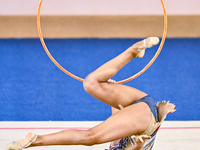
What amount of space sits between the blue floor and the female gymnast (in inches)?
44.3

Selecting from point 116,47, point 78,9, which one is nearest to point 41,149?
point 116,47

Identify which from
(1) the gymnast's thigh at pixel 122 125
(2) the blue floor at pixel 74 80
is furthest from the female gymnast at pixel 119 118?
(2) the blue floor at pixel 74 80

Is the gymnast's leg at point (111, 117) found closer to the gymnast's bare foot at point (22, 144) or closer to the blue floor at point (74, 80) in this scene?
the gymnast's bare foot at point (22, 144)

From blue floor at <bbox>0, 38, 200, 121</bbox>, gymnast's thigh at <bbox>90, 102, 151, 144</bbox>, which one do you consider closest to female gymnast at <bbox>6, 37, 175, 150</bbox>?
→ gymnast's thigh at <bbox>90, 102, 151, 144</bbox>

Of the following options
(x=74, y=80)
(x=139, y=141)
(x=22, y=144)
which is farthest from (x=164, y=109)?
(x=74, y=80)

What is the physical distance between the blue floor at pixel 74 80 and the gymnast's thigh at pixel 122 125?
122cm

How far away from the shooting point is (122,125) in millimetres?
1308

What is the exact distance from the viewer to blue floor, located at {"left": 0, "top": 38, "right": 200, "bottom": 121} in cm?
265

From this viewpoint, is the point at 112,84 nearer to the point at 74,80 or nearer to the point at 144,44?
the point at 144,44

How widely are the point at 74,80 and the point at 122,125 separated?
6.10 feet

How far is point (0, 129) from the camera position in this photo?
89.1 inches

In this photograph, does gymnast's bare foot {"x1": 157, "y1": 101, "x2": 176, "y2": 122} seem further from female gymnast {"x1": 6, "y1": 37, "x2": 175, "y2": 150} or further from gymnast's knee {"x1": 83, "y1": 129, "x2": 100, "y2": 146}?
gymnast's knee {"x1": 83, "y1": 129, "x2": 100, "y2": 146}

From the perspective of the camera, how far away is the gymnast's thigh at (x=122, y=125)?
4.27 ft

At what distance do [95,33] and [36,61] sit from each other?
2.86 ft
